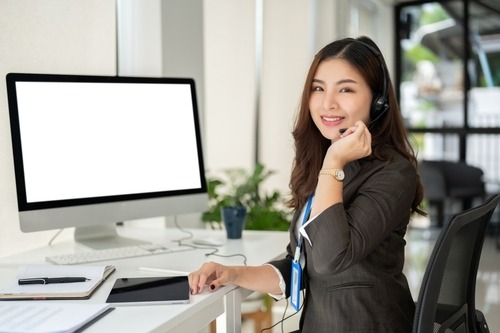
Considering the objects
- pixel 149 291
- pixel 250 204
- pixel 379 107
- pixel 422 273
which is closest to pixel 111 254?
pixel 149 291

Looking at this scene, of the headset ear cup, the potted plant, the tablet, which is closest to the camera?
the tablet

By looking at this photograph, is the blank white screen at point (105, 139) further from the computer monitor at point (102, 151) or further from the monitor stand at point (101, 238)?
the monitor stand at point (101, 238)

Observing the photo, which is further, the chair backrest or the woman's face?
the woman's face

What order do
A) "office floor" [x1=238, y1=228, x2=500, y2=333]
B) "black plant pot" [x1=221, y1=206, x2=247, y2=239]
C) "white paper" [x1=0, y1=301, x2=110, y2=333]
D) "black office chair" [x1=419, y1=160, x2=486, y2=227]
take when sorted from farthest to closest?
"black office chair" [x1=419, y1=160, x2=486, y2=227], "office floor" [x1=238, y1=228, x2=500, y2=333], "black plant pot" [x1=221, y1=206, x2=247, y2=239], "white paper" [x1=0, y1=301, x2=110, y2=333]

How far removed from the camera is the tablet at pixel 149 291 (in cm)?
136

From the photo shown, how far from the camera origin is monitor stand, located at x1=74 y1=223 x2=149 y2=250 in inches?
79.8

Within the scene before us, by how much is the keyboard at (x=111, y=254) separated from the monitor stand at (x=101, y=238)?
3.2 inches

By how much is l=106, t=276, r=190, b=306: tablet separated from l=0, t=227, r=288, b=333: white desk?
0.8 inches

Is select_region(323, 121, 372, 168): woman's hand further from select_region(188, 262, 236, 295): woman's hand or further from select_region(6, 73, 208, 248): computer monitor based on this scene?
select_region(6, 73, 208, 248): computer monitor

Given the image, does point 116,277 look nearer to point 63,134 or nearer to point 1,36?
point 63,134

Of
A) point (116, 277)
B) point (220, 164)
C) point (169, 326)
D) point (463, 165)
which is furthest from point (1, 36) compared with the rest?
point (463, 165)

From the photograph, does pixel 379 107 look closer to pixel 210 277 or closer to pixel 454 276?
pixel 454 276

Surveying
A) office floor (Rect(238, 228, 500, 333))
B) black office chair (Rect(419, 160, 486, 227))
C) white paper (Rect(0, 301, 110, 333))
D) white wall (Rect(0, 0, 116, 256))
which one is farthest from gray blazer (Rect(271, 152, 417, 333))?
black office chair (Rect(419, 160, 486, 227))

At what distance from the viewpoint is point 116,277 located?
1.62m
